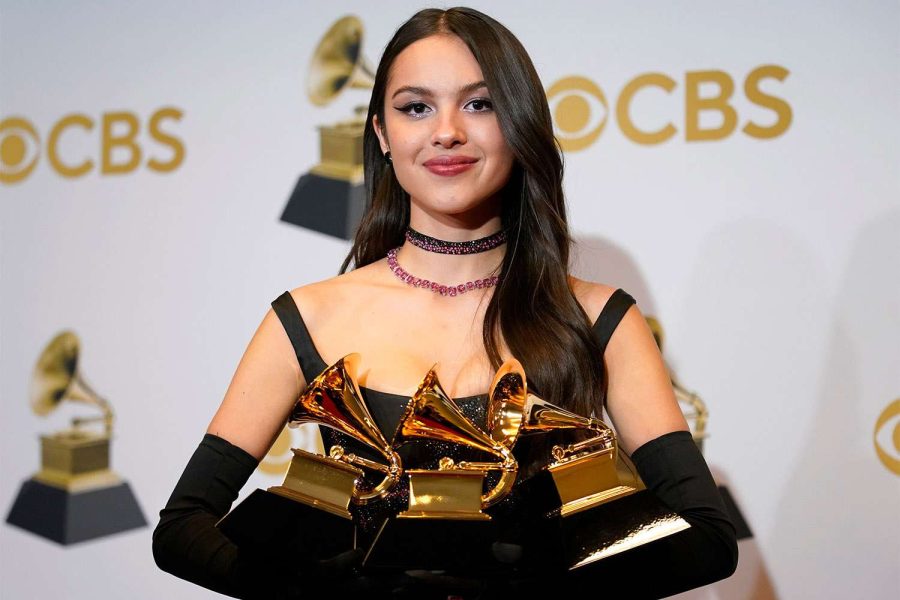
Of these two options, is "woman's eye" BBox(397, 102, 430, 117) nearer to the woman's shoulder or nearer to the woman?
A: the woman

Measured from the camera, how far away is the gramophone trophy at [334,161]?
2586mm

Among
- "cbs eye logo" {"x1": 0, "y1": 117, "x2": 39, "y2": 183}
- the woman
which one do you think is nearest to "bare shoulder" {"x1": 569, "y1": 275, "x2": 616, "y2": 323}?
the woman

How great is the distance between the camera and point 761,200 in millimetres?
2299

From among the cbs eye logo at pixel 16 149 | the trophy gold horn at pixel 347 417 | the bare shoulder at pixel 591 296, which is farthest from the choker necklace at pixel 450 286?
the cbs eye logo at pixel 16 149

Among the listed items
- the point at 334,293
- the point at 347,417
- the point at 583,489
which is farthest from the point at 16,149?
the point at 583,489

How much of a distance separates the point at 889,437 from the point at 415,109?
118cm

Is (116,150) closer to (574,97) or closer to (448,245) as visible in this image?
(574,97)

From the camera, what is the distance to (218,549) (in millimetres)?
1485

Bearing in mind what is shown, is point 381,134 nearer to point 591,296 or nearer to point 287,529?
point 591,296

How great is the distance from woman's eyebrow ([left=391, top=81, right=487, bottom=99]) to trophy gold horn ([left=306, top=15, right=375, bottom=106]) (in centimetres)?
88

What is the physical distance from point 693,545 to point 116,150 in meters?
1.88

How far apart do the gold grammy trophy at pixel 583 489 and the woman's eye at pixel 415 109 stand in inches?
17.2

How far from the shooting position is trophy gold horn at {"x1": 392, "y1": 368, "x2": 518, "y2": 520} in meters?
1.30

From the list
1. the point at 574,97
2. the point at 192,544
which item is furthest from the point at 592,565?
the point at 574,97
